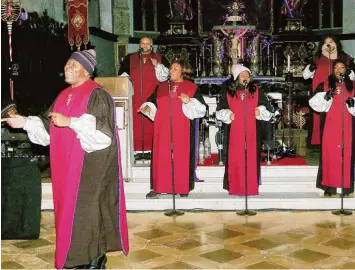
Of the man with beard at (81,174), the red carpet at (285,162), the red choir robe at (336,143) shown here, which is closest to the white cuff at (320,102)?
the red choir robe at (336,143)

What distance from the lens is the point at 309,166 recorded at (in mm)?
8711

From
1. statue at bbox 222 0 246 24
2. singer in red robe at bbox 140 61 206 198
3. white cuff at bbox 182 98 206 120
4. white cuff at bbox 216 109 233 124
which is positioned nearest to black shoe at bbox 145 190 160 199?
singer in red robe at bbox 140 61 206 198

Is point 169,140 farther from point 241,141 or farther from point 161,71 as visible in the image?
point 161,71

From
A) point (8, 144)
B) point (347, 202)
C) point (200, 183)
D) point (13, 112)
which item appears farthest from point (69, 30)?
point (13, 112)

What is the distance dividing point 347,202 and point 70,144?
4166 mm

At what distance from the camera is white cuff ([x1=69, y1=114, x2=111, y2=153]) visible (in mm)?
4430

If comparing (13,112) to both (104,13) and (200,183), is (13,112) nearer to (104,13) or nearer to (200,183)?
(200,183)

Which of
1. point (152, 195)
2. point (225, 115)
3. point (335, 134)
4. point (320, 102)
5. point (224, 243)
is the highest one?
point (320, 102)

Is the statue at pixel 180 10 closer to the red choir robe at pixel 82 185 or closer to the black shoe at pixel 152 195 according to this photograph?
→ the black shoe at pixel 152 195

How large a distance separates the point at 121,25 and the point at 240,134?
372 inches

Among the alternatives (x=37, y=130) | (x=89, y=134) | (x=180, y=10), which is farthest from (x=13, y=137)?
(x=180, y=10)

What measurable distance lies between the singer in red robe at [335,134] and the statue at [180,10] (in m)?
9.75

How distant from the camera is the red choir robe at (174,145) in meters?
7.86

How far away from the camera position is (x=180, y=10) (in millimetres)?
17016
